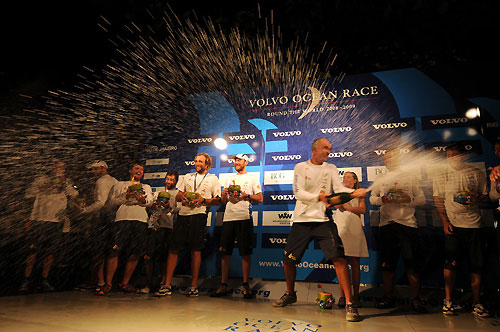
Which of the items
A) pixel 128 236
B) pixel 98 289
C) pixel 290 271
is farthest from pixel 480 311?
pixel 98 289

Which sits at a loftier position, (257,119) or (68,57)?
(68,57)

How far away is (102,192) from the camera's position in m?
5.28

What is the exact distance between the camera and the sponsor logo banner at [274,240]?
18.4 feet

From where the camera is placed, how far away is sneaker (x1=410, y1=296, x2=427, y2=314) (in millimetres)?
3999

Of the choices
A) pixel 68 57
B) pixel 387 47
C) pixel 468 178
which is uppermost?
pixel 387 47

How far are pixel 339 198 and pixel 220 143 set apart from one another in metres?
3.38

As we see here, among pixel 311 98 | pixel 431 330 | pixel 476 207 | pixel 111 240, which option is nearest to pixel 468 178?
pixel 476 207

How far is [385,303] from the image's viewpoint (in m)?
4.27

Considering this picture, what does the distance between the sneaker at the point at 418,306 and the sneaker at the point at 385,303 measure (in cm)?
26

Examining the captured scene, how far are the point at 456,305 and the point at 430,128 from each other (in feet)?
8.69

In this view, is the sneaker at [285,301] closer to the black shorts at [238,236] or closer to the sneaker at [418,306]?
the black shorts at [238,236]

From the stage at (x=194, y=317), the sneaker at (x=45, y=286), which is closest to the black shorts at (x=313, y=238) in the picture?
the stage at (x=194, y=317)

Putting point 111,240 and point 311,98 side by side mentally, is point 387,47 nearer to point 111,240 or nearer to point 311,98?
point 311,98

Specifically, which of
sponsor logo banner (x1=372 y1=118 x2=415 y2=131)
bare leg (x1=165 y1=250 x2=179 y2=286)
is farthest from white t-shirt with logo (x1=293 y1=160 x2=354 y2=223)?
bare leg (x1=165 y1=250 x2=179 y2=286)
